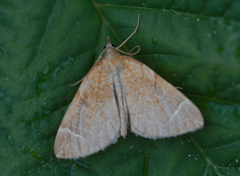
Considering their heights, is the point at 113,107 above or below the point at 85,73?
below

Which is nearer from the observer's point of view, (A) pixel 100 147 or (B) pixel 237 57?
(B) pixel 237 57

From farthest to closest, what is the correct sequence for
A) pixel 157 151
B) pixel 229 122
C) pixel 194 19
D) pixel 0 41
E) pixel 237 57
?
1. pixel 157 151
2. pixel 0 41
3. pixel 229 122
4. pixel 194 19
5. pixel 237 57

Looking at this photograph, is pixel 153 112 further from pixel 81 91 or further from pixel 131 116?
pixel 81 91

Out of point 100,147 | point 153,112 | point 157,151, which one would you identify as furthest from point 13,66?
point 157,151
